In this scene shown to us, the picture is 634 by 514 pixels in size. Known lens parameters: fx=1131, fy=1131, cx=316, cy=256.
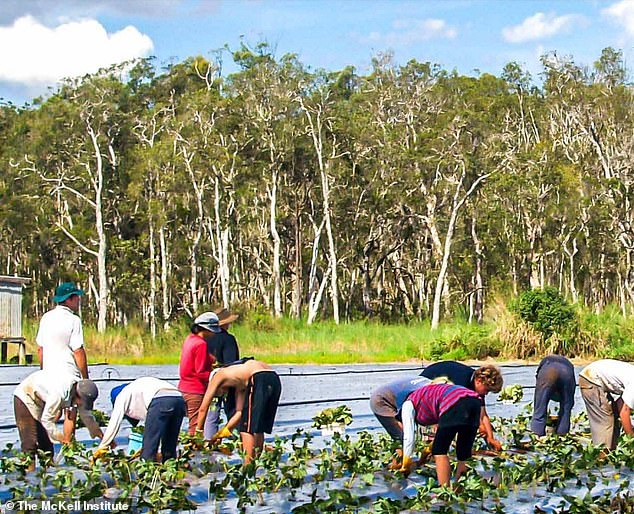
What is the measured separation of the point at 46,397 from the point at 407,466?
2.95m

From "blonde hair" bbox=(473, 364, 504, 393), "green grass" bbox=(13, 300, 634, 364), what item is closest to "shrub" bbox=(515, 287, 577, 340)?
"green grass" bbox=(13, 300, 634, 364)

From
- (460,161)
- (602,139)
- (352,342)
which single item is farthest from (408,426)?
(602,139)

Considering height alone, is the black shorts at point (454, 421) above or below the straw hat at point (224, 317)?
below

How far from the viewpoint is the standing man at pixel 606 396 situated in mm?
9789

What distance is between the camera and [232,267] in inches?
2156

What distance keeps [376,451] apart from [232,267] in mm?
45196

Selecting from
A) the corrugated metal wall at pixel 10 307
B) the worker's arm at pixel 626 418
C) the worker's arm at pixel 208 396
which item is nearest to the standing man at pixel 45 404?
the worker's arm at pixel 208 396

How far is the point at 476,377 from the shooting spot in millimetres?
8414

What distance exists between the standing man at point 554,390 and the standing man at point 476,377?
1.00 m

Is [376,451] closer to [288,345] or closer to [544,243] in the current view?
[288,345]

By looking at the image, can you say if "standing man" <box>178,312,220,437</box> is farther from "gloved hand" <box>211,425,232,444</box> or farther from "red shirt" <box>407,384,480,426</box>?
"red shirt" <box>407,384,480,426</box>

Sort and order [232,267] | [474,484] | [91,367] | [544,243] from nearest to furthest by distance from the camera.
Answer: [474,484] → [91,367] → [544,243] → [232,267]

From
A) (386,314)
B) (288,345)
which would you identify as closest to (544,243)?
(386,314)

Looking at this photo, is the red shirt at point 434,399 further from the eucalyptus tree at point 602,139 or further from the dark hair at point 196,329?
the eucalyptus tree at point 602,139
